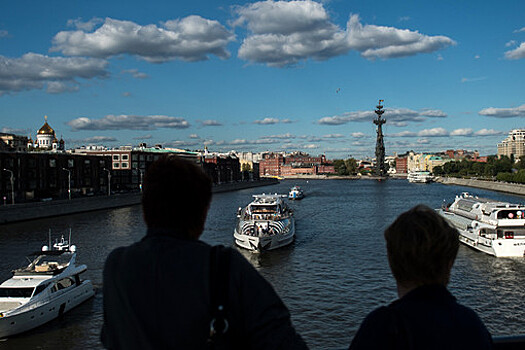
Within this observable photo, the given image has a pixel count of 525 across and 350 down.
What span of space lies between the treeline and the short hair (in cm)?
10836

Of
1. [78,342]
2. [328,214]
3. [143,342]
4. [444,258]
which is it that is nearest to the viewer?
[143,342]

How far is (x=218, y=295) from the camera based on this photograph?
1.76 metres

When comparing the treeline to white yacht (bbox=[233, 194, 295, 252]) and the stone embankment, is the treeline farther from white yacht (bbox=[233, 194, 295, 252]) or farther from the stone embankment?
white yacht (bbox=[233, 194, 295, 252])

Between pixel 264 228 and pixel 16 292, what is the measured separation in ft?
50.8

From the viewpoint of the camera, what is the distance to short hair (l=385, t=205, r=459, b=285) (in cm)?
201

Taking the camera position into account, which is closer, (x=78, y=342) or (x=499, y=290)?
(x=78, y=342)

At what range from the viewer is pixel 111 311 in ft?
6.37

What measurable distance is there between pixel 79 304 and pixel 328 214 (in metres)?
35.4

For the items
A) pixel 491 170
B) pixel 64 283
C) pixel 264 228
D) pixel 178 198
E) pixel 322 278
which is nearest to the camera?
pixel 178 198

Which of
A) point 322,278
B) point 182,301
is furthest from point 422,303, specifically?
point 322,278

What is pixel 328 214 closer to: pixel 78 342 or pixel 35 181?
pixel 35 181

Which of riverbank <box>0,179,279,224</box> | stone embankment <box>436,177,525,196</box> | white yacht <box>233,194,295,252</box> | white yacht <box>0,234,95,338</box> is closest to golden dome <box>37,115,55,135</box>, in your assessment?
riverbank <box>0,179,279,224</box>

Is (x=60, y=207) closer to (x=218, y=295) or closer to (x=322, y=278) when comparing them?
(x=322, y=278)

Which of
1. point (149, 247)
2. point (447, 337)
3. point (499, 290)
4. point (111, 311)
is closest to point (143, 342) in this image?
point (111, 311)
